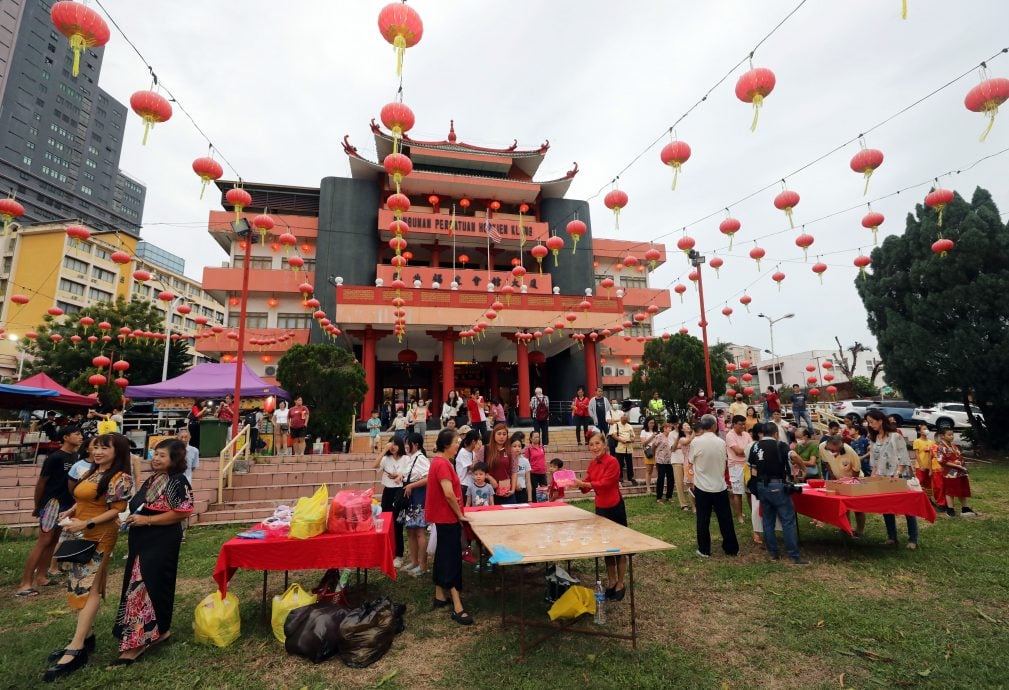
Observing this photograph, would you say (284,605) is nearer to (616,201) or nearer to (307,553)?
(307,553)

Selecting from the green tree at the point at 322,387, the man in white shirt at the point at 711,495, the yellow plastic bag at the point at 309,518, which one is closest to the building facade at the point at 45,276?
the green tree at the point at 322,387

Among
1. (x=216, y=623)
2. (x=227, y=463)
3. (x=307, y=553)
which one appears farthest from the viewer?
(x=227, y=463)

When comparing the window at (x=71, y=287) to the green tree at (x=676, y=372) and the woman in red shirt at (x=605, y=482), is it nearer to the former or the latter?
the green tree at (x=676, y=372)

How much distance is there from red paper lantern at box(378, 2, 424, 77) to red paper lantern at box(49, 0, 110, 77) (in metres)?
2.83

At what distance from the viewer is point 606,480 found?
4844 mm

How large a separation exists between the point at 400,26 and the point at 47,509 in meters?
6.93

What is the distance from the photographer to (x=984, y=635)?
3723 mm

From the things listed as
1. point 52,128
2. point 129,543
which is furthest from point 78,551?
point 52,128

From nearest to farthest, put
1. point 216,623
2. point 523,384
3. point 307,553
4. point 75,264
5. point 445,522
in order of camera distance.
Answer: point 216,623 → point 307,553 → point 445,522 → point 523,384 → point 75,264

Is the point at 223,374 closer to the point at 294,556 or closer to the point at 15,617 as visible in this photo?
the point at 15,617

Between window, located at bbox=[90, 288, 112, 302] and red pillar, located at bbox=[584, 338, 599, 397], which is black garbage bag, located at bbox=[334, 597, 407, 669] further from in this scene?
window, located at bbox=[90, 288, 112, 302]

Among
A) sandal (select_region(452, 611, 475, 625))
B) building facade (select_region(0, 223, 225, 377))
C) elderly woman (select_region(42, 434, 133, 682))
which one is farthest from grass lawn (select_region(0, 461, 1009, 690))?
building facade (select_region(0, 223, 225, 377))

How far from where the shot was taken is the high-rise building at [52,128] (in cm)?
6332

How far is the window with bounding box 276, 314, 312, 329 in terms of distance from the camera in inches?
992
